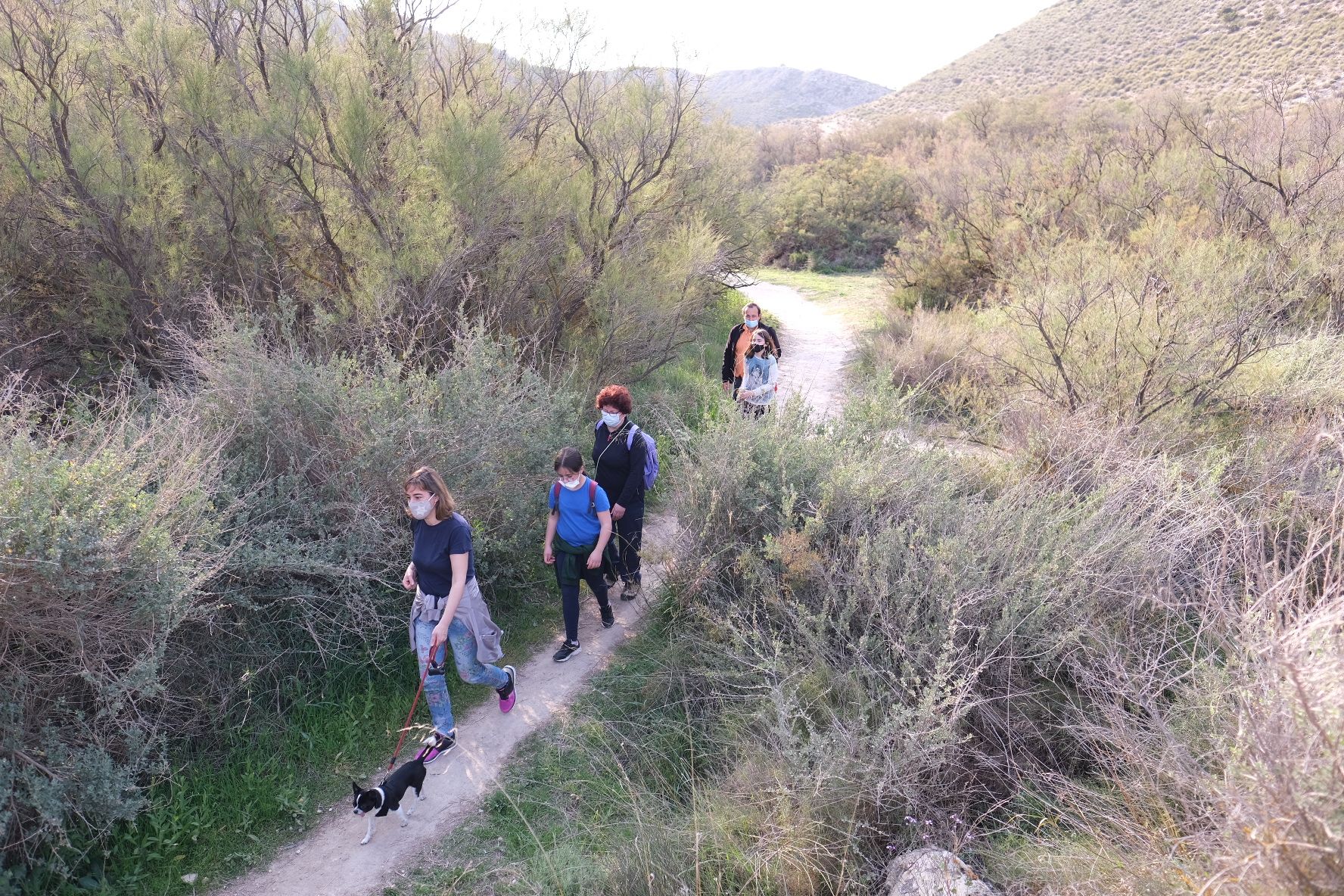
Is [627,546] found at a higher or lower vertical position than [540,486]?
lower

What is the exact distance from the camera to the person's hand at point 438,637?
3811 mm

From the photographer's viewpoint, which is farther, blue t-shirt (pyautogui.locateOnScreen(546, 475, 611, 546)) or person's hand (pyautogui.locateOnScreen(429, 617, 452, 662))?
blue t-shirt (pyautogui.locateOnScreen(546, 475, 611, 546))

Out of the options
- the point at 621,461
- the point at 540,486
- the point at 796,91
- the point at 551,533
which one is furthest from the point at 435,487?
the point at 796,91

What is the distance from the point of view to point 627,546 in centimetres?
565

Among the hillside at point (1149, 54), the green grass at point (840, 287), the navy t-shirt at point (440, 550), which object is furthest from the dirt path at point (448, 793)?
the hillside at point (1149, 54)

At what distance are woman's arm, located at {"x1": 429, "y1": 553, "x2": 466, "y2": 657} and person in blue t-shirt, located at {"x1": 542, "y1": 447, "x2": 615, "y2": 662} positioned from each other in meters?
0.93

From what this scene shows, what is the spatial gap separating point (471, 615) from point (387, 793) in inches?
37.2

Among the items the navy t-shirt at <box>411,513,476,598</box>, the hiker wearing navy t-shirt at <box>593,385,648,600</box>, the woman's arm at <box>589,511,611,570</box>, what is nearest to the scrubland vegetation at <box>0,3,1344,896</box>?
the hiker wearing navy t-shirt at <box>593,385,648,600</box>

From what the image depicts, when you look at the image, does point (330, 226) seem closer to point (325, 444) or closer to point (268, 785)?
point (325, 444)

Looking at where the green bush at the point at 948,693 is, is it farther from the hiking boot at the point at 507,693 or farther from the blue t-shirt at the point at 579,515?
the blue t-shirt at the point at 579,515

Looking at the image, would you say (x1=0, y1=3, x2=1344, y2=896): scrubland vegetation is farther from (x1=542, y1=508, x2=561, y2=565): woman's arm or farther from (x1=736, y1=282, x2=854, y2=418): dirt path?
(x1=736, y1=282, x2=854, y2=418): dirt path

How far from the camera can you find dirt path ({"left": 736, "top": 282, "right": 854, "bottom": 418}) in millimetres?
11023

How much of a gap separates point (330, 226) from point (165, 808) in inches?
231

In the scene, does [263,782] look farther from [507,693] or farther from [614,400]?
[614,400]
